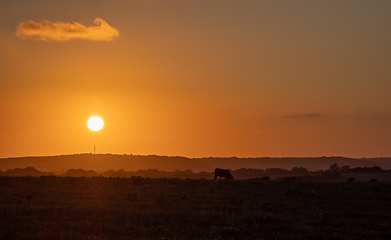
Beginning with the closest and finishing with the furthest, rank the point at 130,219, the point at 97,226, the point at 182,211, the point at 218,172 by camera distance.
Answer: the point at 97,226 < the point at 130,219 < the point at 182,211 < the point at 218,172

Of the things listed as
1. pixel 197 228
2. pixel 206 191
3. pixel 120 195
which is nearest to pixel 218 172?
pixel 206 191

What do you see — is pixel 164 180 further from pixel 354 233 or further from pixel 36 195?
pixel 354 233

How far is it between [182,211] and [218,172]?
31662 millimetres

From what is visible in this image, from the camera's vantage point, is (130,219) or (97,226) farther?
(130,219)

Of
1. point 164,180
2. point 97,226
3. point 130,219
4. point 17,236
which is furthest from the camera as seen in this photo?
point 164,180

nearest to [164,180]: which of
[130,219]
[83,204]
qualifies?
[83,204]

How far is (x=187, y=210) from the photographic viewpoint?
21.1 metres

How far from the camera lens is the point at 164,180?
33438 millimetres

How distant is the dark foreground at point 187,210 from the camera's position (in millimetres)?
16891

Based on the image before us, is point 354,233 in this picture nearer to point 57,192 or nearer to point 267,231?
point 267,231

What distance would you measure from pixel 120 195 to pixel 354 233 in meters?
14.5

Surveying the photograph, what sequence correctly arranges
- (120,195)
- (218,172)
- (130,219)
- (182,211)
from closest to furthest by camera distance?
(130,219) → (182,211) → (120,195) → (218,172)

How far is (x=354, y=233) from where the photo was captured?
17734mm

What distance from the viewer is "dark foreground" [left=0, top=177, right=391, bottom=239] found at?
16.9 metres
